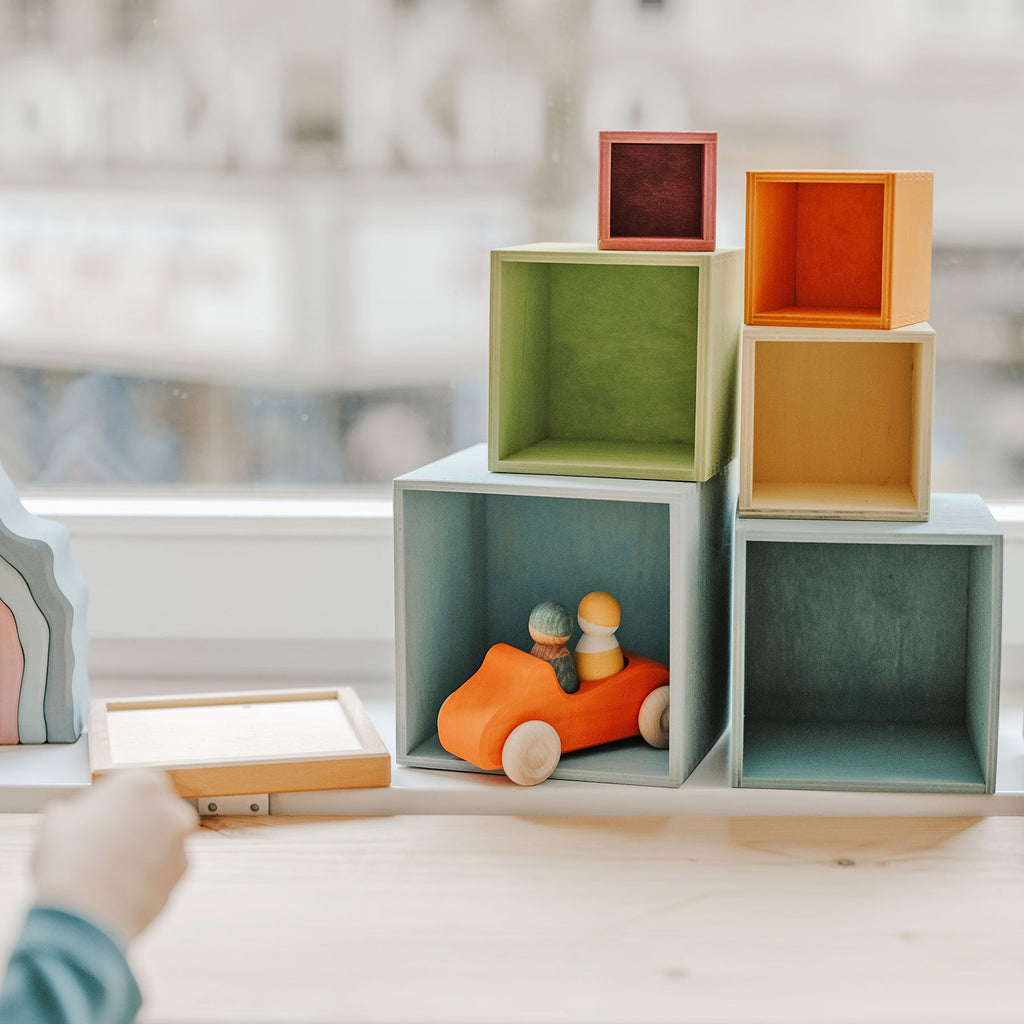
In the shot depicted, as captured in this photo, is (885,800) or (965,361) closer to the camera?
(885,800)

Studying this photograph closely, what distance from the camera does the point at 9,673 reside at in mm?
1240

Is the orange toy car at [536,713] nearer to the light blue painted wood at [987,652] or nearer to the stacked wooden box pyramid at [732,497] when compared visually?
the stacked wooden box pyramid at [732,497]

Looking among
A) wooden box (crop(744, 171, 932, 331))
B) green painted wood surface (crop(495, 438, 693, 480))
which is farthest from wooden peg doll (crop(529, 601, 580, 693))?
wooden box (crop(744, 171, 932, 331))

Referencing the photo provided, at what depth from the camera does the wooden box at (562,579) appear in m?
1.16

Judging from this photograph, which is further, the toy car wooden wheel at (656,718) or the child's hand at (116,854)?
the toy car wooden wheel at (656,718)

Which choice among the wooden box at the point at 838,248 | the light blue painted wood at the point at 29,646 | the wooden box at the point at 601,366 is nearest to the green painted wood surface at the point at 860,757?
the wooden box at the point at 601,366

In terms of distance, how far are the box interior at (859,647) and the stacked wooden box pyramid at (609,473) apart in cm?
4

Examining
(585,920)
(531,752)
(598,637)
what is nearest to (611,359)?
(598,637)

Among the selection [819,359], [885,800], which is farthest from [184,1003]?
[819,359]

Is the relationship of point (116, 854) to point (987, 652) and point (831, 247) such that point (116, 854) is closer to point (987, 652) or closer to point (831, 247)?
point (987, 652)

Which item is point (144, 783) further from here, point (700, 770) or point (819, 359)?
point (819, 359)

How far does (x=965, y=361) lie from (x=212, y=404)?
31.0 inches

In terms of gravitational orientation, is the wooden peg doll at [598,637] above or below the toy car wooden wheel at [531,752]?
above

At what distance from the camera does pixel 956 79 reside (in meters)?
1.39
